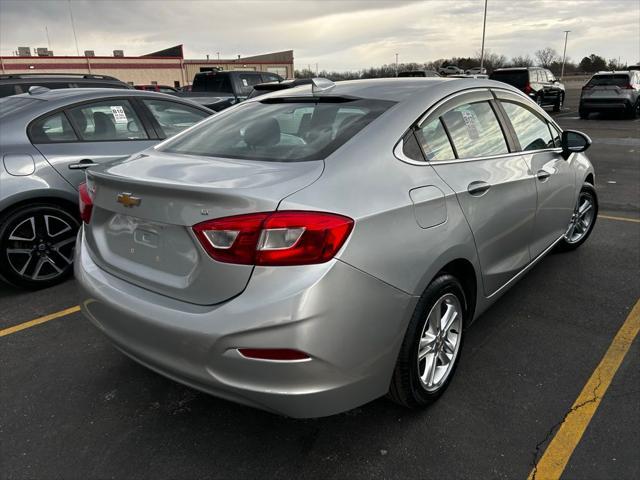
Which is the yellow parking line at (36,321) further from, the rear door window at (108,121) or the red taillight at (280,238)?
the red taillight at (280,238)

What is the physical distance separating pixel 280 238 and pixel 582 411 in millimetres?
1850

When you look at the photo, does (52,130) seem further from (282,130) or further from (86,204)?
(282,130)

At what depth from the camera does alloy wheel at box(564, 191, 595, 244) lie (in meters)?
4.71

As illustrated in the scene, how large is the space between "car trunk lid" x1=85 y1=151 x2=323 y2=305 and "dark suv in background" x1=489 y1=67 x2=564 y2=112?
1850 centimetres

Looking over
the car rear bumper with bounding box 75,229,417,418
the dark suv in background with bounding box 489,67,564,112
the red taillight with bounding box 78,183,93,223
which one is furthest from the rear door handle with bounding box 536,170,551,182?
the dark suv in background with bounding box 489,67,564,112

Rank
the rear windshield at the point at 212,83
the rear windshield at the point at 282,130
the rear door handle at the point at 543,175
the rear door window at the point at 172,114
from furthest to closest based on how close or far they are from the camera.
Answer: the rear windshield at the point at 212,83 < the rear door window at the point at 172,114 < the rear door handle at the point at 543,175 < the rear windshield at the point at 282,130

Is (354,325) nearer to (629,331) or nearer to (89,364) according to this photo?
(89,364)

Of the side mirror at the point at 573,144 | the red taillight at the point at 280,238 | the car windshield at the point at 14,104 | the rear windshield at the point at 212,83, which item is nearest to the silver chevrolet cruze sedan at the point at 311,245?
the red taillight at the point at 280,238

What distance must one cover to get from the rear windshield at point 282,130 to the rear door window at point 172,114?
202cm

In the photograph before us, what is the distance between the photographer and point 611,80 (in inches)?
709

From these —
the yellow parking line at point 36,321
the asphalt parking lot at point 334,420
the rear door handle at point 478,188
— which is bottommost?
the asphalt parking lot at point 334,420

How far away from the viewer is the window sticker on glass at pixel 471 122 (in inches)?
116

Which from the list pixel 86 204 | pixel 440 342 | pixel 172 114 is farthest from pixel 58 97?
pixel 440 342

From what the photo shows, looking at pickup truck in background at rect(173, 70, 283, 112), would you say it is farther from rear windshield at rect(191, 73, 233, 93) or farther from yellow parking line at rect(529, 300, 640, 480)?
yellow parking line at rect(529, 300, 640, 480)
